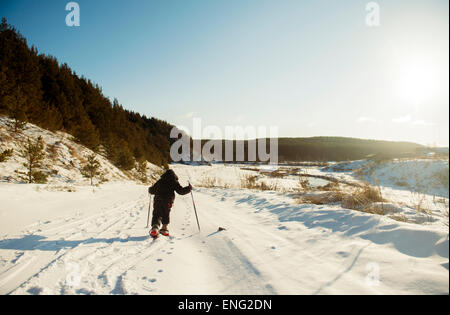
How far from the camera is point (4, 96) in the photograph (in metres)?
12.1

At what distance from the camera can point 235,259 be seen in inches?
110

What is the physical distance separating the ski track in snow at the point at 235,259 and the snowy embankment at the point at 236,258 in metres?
0.01

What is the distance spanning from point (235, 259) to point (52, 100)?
25.8 meters

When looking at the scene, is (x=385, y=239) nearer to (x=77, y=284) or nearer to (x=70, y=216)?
(x=77, y=284)

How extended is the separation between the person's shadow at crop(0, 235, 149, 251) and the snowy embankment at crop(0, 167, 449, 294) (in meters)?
0.02

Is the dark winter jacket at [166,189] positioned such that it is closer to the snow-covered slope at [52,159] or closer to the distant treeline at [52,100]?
the snow-covered slope at [52,159]

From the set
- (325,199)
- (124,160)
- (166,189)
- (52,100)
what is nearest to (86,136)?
(124,160)

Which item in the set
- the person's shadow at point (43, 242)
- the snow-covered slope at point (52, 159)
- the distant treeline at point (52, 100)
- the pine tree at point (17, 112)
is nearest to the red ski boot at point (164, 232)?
the person's shadow at point (43, 242)

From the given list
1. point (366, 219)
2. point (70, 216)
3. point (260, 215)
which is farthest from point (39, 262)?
point (366, 219)

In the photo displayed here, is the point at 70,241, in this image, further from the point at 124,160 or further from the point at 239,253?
the point at 124,160

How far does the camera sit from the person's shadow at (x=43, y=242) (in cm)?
325

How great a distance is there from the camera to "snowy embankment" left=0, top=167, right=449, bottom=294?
204 cm

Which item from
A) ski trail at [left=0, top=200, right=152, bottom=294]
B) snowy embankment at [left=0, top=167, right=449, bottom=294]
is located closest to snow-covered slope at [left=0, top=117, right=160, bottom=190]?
ski trail at [left=0, top=200, right=152, bottom=294]
